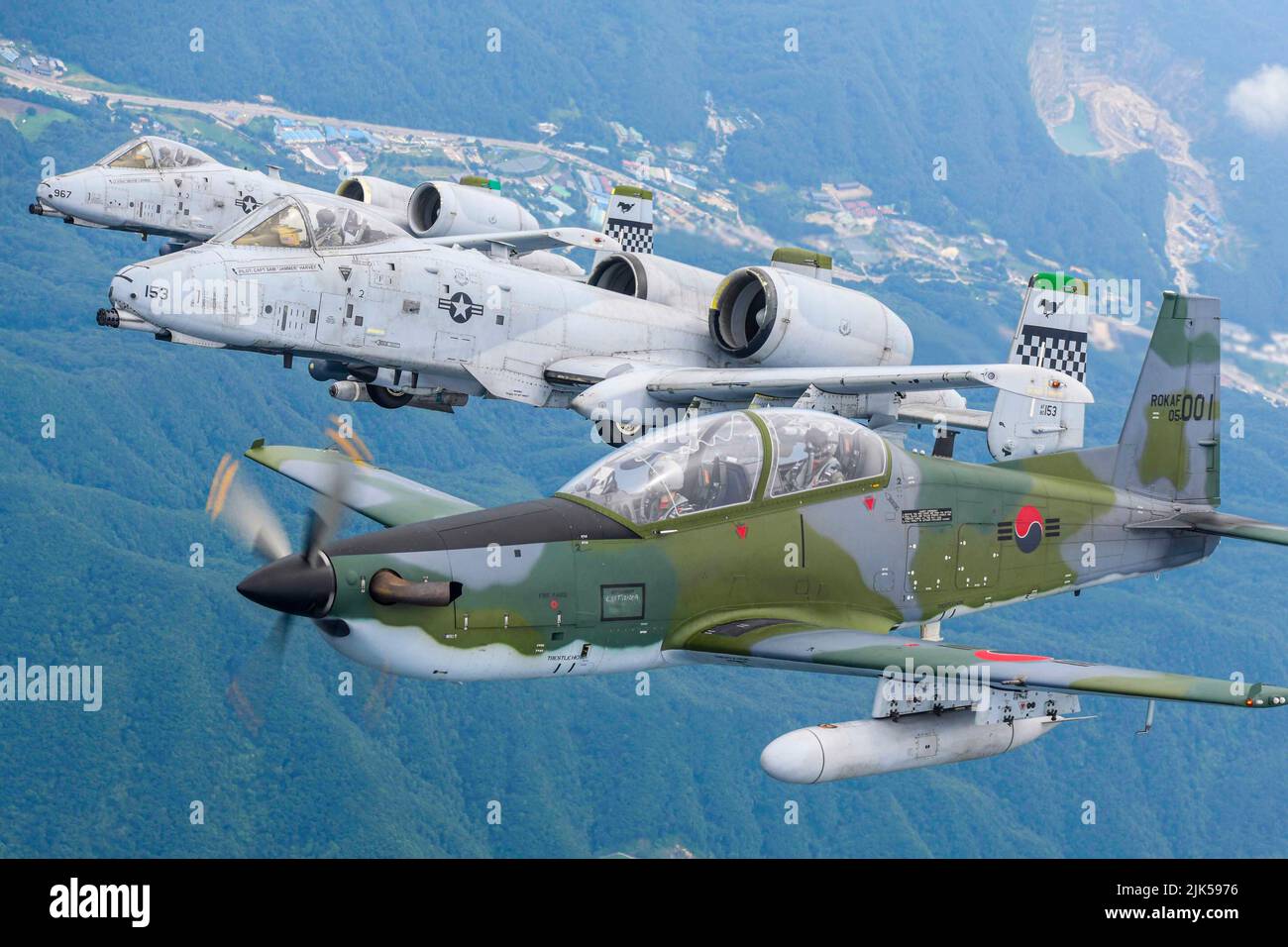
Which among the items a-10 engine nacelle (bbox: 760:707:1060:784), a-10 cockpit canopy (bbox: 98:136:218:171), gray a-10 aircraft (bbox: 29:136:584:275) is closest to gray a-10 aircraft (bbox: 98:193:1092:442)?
gray a-10 aircraft (bbox: 29:136:584:275)

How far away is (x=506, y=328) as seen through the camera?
90.1 feet

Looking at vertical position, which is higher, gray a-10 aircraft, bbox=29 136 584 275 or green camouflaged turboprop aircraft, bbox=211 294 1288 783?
gray a-10 aircraft, bbox=29 136 584 275

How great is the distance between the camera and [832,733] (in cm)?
1627

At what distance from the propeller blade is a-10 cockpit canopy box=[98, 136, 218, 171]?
71.7 feet

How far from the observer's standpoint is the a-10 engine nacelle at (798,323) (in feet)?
93.2

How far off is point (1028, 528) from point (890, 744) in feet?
14.5

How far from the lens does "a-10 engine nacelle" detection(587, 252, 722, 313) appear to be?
99.3ft

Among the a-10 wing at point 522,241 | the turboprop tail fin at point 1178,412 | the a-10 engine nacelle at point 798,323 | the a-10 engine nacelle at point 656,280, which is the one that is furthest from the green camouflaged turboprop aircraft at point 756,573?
the a-10 engine nacelle at point 656,280

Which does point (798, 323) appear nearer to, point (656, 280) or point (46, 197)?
point (656, 280)

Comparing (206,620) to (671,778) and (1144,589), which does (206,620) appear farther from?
(1144,589)

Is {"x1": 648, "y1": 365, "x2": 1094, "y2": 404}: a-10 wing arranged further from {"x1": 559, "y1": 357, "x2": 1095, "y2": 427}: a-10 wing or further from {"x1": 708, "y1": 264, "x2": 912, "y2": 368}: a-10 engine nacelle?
{"x1": 708, "y1": 264, "x2": 912, "y2": 368}: a-10 engine nacelle

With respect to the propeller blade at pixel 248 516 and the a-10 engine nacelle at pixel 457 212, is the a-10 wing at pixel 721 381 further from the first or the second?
the propeller blade at pixel 248 516

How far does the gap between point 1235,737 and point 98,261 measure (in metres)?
116

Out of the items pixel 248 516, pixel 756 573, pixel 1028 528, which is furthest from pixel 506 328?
pixel 248 516
